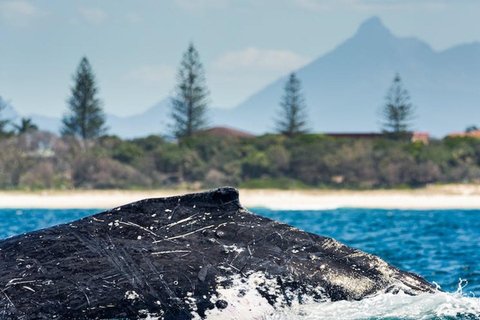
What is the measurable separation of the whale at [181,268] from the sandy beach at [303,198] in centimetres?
4995

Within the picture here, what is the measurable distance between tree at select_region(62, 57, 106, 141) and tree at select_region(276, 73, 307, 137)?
2044 centimetres

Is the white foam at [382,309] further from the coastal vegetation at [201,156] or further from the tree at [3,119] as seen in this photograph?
the tree at [3,119]

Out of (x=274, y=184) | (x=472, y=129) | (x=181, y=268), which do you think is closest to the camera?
(x=181, y=268)

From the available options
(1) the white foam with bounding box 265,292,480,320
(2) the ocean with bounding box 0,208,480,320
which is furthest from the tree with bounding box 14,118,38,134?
(1) the white foam with bounding box 265,292,480,320

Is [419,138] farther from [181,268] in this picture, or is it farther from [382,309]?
[181,268]

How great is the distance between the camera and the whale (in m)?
5.60

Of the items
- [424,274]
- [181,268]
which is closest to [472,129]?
[424,274]

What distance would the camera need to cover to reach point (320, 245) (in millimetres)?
6203

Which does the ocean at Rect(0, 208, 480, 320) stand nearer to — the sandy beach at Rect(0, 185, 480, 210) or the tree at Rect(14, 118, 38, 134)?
the sandy beach at Rect(0, 185, 480, 210)

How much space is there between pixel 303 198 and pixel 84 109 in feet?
101

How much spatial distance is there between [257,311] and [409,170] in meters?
64.9

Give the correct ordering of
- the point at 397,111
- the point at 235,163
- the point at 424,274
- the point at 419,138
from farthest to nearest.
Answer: the point at 419,138 < the point at 397,111 < the point at 235,163 < the point at 424,274

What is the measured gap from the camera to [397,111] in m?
87.1

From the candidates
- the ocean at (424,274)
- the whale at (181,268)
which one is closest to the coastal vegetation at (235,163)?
the ocean at (424,274)
